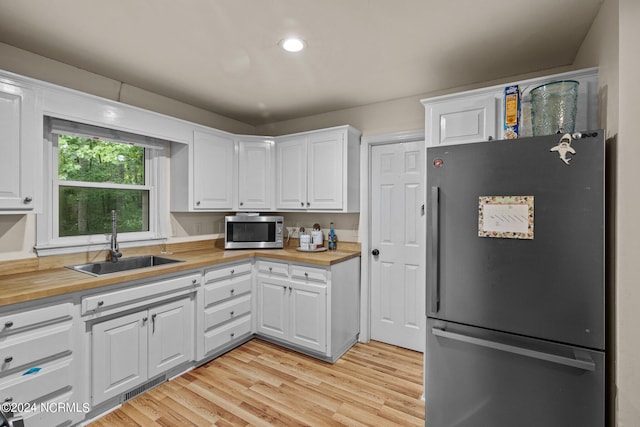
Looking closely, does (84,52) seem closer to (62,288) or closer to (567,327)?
(62,288)

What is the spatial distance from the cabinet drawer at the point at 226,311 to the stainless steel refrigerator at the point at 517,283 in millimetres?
1829

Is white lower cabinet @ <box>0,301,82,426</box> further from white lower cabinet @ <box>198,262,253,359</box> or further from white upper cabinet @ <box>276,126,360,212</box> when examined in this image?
white upper cabinet @ <box>276,126,360,212</box>

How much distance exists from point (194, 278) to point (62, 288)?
35.6 inches

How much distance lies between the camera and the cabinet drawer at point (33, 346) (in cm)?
160

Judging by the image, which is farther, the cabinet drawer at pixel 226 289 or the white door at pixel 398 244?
the white door at pixel 398 244

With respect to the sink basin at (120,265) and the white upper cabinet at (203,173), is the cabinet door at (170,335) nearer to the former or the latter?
the sink basin at (120,265)

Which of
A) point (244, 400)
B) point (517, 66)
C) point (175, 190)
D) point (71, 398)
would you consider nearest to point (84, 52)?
point (175, 190)

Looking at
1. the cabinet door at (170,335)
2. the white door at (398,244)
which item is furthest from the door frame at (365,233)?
the cabinet door at (170,335)

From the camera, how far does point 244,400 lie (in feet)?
7.27

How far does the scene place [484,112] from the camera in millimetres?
2090

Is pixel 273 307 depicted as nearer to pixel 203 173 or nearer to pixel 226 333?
pixel 226 333

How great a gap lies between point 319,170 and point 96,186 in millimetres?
1970

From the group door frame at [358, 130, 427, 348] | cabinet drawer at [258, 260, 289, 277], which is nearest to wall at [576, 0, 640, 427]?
door frame at [358, 130, 427, 348]

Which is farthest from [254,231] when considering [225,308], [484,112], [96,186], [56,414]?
[484,112]
